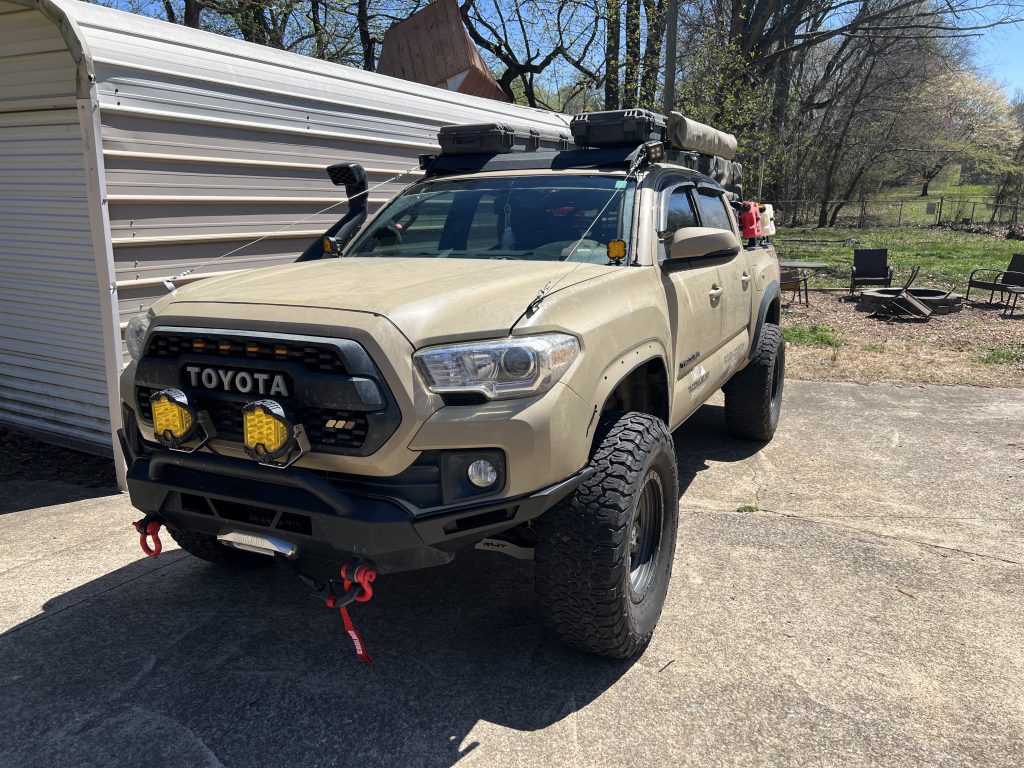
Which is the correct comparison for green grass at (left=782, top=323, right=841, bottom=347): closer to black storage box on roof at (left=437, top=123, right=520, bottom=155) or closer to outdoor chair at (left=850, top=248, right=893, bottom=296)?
outdoor chair at (left=850, top=248, right=893, bottom=296)

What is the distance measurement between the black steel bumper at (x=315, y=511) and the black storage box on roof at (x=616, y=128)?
2260 mm

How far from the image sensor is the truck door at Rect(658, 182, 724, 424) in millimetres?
3842

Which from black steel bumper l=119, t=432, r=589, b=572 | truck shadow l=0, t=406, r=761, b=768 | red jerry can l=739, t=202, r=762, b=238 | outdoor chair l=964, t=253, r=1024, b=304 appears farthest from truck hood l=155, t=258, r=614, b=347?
outdoor chair l=964, t=253, r=1024, b=304

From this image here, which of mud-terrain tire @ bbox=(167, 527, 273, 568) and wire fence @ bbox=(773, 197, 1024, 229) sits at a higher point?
wire fence @ bbox=(773, 197, 1024, 229)

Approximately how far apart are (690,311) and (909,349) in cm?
634

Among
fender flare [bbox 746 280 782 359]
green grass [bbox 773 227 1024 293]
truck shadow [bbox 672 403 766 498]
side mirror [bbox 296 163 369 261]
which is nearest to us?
side mirror [bbox 296 163 369 261]

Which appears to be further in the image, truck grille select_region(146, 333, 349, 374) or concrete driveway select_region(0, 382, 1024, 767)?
concrete driveway select_region(0, 382, 1024, 767)

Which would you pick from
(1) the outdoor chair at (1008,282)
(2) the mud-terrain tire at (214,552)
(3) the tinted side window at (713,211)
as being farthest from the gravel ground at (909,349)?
(2) the mud-terrain tire at (214,552)

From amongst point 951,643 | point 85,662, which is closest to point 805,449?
point 951,643

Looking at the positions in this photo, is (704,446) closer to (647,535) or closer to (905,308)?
(647,535)

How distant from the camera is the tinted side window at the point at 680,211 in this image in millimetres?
4199

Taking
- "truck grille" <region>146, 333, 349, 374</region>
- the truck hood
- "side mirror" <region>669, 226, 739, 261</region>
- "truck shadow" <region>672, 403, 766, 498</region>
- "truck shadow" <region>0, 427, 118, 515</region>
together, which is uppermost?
"side mirror" <region>669, 226, 739, 261</region>

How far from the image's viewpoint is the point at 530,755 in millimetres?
2631

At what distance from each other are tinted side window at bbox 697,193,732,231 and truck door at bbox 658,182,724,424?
7.3 inches
